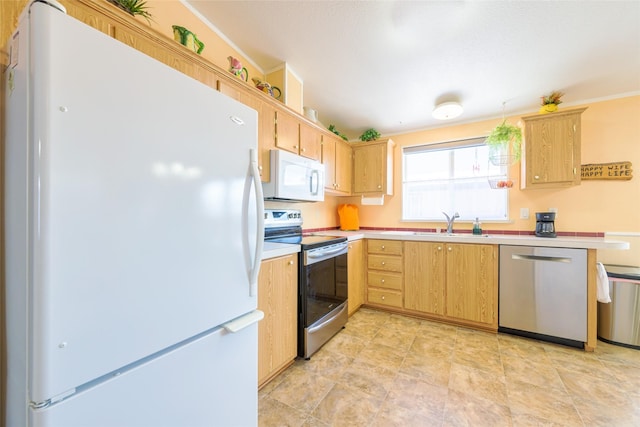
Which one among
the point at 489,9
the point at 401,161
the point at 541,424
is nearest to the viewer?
the point at 541,424

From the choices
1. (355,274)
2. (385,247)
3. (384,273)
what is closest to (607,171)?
Answer: (385,247)

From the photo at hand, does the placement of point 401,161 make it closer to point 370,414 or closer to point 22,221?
point 370,414

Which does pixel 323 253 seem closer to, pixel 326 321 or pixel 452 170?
pixel 326 321

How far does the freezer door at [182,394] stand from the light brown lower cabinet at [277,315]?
0.49m

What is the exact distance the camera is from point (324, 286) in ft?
7.04

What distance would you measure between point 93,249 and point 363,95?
2.65m

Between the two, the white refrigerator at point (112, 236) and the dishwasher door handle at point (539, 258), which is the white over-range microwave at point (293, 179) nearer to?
the white refrigerator at point (112, 236)

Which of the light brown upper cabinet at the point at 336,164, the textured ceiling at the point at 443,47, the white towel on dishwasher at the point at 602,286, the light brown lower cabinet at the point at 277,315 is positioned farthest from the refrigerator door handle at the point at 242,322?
the white towel on dishwasher at the point at 602,286

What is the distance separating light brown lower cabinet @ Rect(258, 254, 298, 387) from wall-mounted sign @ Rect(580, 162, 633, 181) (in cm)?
316

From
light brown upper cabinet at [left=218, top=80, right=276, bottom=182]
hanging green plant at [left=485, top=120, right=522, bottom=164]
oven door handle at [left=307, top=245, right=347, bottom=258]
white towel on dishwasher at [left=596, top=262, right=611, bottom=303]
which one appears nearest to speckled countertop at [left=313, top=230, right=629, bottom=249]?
white towel on dishwasher at [left=596, top=262, right=611, bottom=303]

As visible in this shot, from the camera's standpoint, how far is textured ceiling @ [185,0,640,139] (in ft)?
5.17

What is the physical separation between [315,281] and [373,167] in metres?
2.03

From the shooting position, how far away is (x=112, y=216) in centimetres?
66

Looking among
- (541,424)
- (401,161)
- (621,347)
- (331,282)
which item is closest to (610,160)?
(621,347)
